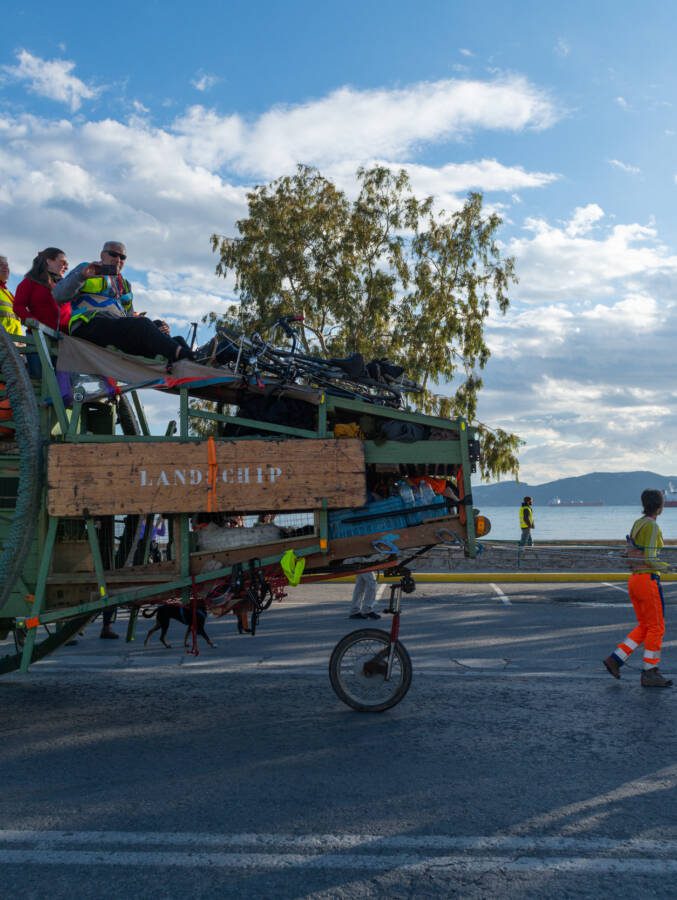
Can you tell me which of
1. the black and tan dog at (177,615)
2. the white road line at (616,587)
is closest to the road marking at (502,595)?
the white road line at (616,587)

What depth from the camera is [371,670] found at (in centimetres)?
621

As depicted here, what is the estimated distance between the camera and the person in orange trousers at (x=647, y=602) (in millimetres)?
7207

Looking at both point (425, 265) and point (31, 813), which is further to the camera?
point (425, 265)

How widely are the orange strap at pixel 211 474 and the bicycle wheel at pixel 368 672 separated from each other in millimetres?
1458

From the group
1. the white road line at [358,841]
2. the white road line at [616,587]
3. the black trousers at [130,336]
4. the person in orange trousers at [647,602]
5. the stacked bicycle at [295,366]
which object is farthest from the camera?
the white road line at [616,587]

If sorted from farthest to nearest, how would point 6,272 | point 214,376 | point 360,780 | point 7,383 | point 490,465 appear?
point 490,465, point 6,272, point 214,376, point 7,383, point 360,780

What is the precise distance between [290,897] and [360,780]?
140 cm

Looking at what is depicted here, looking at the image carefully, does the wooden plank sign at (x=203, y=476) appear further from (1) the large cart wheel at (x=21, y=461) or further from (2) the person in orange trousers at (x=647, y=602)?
(2) the person in orange trousers at (x=647, y=602)

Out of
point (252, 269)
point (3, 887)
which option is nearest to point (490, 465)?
point (252, 269)

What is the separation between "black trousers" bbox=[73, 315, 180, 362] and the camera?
6.30m

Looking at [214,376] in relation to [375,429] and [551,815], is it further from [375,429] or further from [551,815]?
[551,815]

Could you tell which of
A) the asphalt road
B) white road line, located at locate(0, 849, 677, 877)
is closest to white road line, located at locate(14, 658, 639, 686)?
the asphalt road

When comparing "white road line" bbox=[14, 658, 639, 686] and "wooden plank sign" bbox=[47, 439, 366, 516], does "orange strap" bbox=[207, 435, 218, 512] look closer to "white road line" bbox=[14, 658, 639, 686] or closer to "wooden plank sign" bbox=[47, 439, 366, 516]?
"wooden plank sign" bbox=[47, 439, 366, 516]

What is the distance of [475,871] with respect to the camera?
345 centimetres
